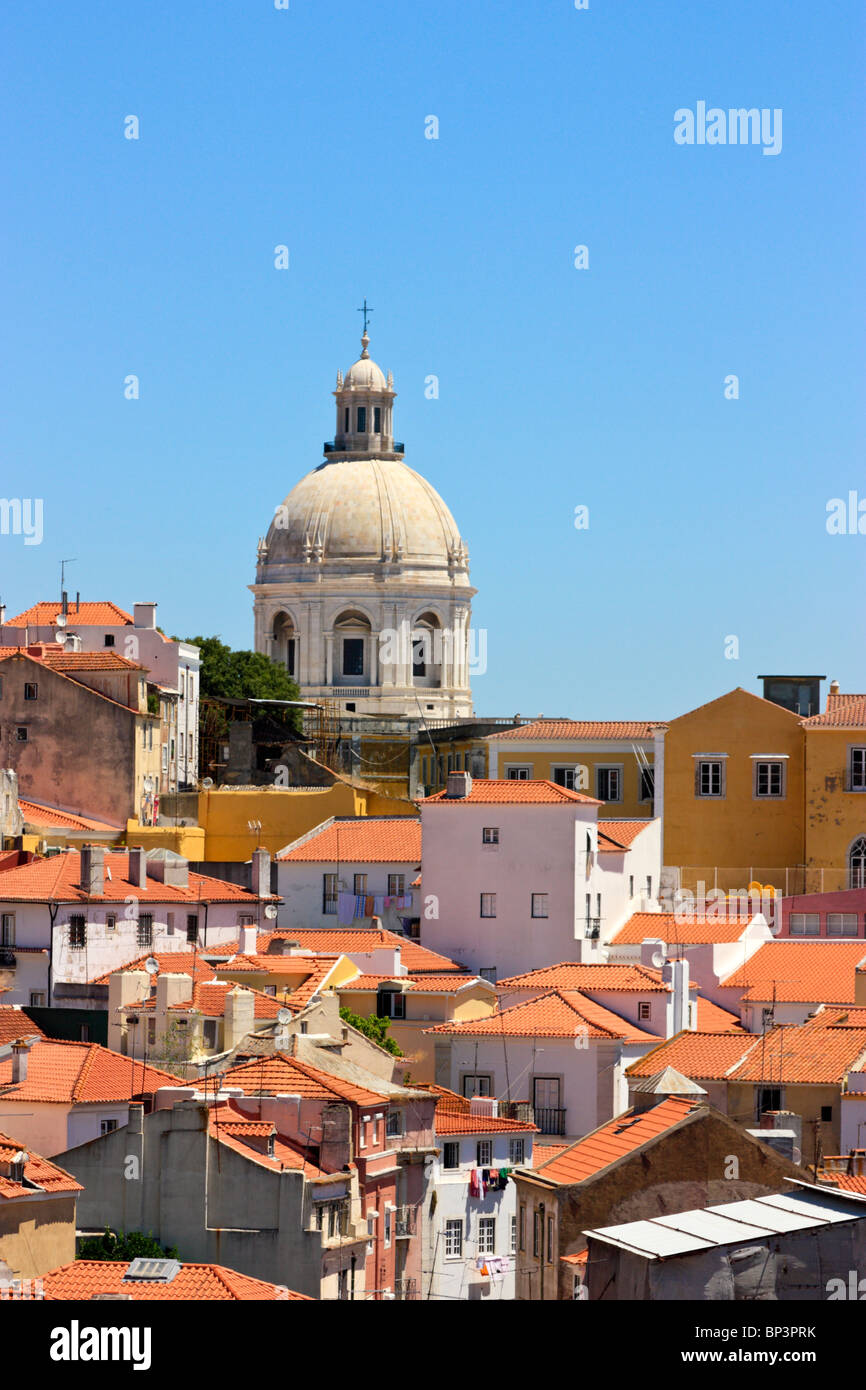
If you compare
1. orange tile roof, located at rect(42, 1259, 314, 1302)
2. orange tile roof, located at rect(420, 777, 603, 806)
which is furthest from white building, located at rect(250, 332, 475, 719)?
orange tile roof, located at rect(42, 1259, 314, 1302)

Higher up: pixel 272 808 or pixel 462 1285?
pixel 272 808

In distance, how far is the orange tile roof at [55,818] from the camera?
185ft

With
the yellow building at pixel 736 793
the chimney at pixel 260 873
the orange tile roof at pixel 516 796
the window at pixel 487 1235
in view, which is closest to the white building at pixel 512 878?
the orange tile roof at pixel 516 796

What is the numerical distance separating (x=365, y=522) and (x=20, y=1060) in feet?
251

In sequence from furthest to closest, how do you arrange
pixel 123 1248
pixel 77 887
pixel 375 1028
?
pixel 77 887
pixel 375 1028
pixel 123 1248

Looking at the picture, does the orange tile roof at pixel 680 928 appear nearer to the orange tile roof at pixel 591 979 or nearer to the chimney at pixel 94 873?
the orange tile roof at pixel 591 979

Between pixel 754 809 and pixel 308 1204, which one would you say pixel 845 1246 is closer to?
pixel 308 1204

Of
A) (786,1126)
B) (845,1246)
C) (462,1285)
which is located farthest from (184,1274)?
(462,1285)

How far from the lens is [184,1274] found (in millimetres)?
17000

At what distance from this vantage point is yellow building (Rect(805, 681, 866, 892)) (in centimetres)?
5672

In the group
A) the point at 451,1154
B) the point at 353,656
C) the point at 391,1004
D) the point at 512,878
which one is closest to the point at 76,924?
the point at 391,1004

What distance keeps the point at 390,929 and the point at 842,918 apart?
10.4 metres

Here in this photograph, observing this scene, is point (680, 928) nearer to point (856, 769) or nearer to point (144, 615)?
point (856, 769)

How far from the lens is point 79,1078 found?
30609 millimetres
